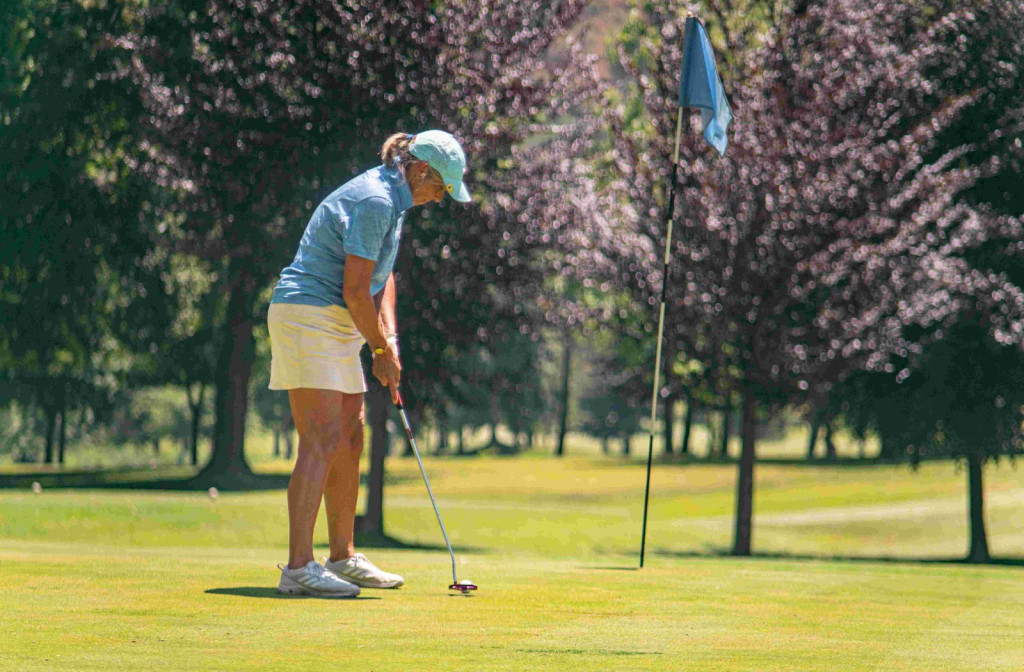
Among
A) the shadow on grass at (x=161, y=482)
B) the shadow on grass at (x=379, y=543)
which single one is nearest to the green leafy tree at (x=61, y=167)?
the shadow on grass at (x=379, y=543)

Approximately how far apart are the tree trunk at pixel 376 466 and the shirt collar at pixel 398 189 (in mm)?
14242

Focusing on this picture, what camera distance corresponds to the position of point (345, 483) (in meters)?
7.07

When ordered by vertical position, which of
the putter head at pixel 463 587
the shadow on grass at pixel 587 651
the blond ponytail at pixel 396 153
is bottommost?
the putter head at pixel 463 587

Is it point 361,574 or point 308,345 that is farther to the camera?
point 361,574

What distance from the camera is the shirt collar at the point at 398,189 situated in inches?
263

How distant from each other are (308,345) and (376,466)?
1520 centimetres

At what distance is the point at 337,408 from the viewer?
22.0 feet

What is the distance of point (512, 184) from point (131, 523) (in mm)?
8292

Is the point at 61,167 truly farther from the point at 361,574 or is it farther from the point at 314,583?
the point at 314,583

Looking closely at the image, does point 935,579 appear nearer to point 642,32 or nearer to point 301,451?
point 301,451

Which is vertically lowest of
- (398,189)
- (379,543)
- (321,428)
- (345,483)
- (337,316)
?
(379,543)

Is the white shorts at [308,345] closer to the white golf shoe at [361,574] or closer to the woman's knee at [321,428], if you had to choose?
the woman's knee at [321,428]

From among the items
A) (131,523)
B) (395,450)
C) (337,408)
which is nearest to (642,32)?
(131,523)

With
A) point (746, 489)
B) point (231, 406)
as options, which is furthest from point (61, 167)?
point (231, 406)
